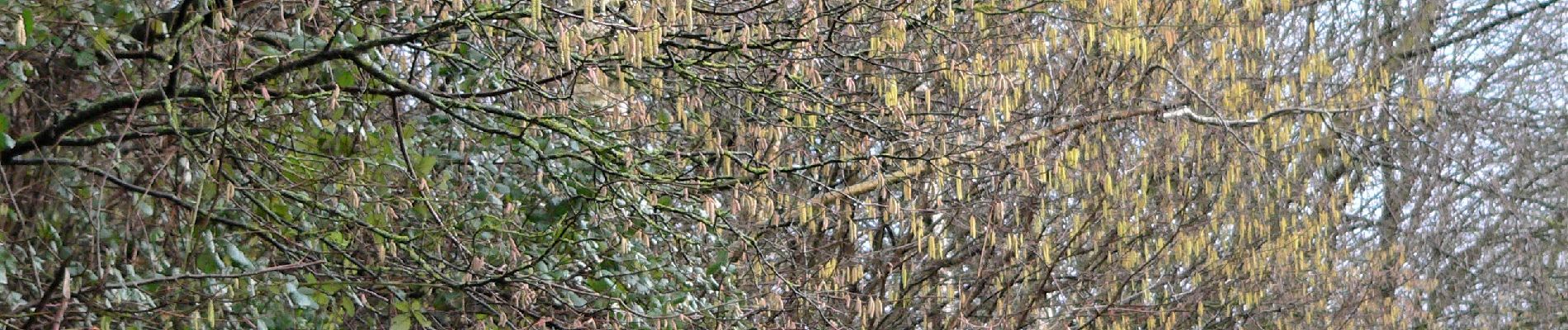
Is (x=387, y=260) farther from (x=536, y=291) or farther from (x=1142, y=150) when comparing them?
(x=1142, y=150)

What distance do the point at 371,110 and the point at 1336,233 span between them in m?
6.74

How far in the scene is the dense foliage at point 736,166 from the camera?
4.82m

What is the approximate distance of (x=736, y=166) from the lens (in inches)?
267

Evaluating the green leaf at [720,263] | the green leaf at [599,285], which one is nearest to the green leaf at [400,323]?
the green leaf at [599,285]

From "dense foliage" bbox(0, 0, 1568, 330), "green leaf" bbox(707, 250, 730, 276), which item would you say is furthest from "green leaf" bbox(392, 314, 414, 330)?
"green leaf" bbox(707, 250, 730, 276)

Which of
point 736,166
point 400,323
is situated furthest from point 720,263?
point 400,323

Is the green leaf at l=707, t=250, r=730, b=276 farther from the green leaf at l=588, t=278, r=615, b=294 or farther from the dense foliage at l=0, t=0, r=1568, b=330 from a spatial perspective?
the green leaf at l=588, t=278, r=615, b=294

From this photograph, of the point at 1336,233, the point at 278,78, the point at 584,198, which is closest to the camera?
the point at 278,78

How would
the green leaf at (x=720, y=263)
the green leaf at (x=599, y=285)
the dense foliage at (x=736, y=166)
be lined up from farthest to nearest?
the green leaf at (x=720, y=263) < the green leaf at (x=599, y=285) < the dense foliage at (x=736, y=166)

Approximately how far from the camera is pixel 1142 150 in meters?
8.98

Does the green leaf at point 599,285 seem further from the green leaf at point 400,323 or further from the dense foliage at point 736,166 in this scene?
the green leaf at point 400,323

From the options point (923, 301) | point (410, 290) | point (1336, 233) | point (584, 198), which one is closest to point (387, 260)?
point (410, 290)

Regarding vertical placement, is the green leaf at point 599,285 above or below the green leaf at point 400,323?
below

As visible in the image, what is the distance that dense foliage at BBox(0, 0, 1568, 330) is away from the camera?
4816 mm
